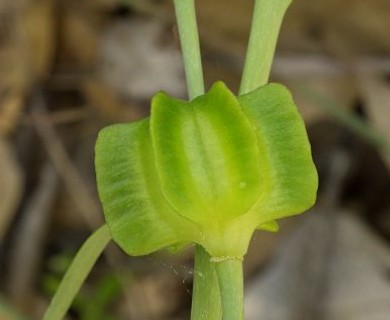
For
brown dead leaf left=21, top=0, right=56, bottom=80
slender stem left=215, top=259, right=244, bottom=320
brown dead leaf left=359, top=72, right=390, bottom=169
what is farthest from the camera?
brown dead leaf left=21, top=0, right=56, bottom=80

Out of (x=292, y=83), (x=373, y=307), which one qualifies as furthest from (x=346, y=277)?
(x=292, y=83)

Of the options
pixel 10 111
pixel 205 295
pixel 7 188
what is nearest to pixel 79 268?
pixel 205 295

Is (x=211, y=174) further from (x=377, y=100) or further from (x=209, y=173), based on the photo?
(x=377, y=100)

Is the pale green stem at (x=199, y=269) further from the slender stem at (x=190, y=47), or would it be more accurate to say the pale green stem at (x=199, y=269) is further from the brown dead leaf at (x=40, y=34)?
the brown dead leaf at (x=40, y=34)

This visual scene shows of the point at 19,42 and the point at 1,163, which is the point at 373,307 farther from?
the point at 19,42

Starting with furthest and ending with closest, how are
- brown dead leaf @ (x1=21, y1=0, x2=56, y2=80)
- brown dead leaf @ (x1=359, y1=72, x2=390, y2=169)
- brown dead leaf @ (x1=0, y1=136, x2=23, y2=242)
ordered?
brown dead leaf @ (x1=21, y1=0, x2=56, y2=80) < brown dead leaf @ (x1=359, y1=72, x2=390, y2=169) < brown dead leaf @ (x1=0, y1=136, x2=23, y2=242)

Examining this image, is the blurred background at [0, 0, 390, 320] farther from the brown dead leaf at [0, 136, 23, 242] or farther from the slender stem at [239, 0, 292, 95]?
the slender stem at [239, 0, 292, 95]

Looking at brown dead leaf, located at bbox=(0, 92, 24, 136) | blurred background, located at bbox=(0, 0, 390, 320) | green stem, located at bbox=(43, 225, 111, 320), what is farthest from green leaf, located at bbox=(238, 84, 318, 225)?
brown dead leaf, located at bbox=(0, 92, 24, 136)
